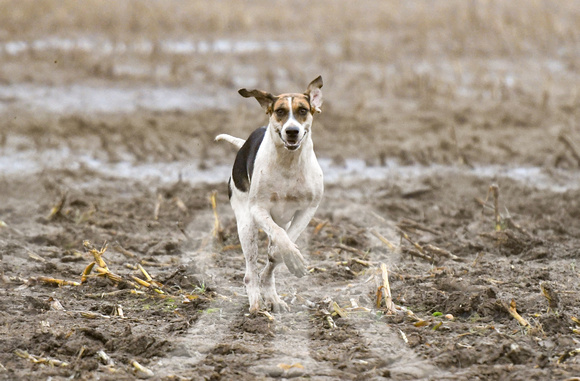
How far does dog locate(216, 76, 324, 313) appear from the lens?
6082 mm

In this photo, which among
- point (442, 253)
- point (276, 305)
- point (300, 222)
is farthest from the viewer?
point (442, 253)

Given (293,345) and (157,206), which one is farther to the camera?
(157,206)

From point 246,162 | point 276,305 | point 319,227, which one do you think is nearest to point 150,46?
point 319,227

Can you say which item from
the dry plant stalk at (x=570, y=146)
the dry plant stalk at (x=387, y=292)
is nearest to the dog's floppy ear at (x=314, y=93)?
the dry plant stalk at (x=387, y=292)

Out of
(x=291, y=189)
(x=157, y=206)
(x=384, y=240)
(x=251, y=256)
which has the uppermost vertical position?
(x=291, y=189)

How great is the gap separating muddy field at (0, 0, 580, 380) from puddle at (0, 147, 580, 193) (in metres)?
0.05

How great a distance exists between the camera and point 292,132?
5945 mm

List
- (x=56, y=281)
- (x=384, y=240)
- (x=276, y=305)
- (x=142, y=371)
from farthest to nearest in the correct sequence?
(x=384, y=240)
(x=56, y=281)
(x=276, y=305)
(x=142, y=371)

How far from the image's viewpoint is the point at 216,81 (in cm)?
1566

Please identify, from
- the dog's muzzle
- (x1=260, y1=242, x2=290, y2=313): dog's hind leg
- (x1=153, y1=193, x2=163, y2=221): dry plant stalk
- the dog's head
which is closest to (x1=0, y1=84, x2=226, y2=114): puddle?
(x1=153, y1=193, x2=163, y2=221): dry plant stalk

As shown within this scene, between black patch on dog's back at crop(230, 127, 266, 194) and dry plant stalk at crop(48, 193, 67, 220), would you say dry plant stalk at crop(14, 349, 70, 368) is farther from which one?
dry plant stalk at crop(48, 193, 67, 220)

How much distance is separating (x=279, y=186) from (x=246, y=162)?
52 centimetres

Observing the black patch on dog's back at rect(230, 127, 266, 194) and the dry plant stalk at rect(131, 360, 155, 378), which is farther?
the black patch on dog's back at rect(230, 127, 266, 194)

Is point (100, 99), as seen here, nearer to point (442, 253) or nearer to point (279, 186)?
point (442, 253)
